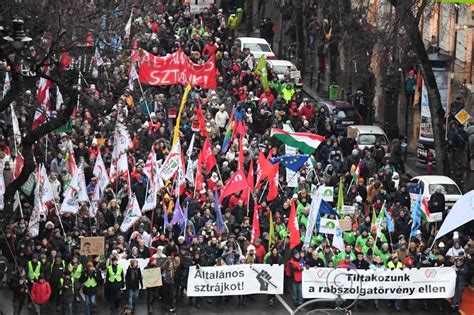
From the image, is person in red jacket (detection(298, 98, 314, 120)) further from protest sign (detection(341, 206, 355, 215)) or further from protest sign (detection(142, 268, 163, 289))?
protest sign (detection(142, 268, 163, 289))

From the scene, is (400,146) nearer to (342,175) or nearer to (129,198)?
(342,175)

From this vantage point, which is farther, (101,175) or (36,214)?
(101,175)

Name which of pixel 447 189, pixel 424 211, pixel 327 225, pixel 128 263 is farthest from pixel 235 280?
pixel 447 189

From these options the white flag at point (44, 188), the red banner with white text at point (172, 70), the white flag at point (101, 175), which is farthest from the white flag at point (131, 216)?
the red banner with white text at point (172, 70)

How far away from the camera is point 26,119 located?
42.9 m

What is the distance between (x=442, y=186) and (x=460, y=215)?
19.2ft

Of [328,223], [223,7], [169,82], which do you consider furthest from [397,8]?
[223,7]

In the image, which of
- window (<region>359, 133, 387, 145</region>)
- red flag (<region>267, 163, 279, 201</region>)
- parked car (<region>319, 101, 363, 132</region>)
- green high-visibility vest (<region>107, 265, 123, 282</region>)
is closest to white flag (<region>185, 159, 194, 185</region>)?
red flag (<region>267, 163, 279, 201</region>)

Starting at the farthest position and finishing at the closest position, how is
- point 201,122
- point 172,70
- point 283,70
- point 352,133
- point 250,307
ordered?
point 283,70, point 352,133, point 172,70, point 201,122, point 250,307

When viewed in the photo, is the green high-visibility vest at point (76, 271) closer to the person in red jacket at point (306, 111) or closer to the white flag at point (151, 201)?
the white flag at point (151, 201)

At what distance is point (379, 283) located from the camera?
37250 millimetres

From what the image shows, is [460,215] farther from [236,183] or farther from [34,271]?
[34,271]

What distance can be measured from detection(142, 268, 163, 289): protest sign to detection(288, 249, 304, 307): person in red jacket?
2966 millimetres

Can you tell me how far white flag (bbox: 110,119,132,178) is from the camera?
40.2 metres
